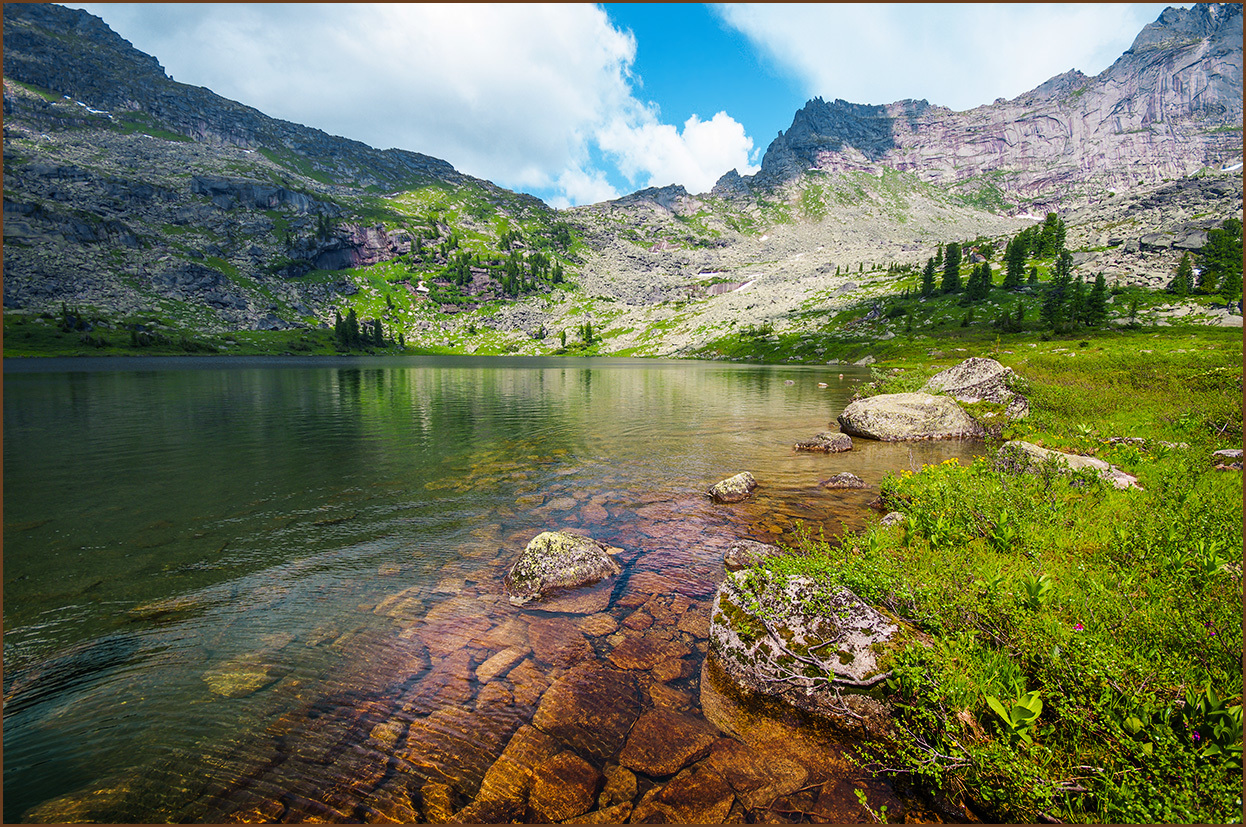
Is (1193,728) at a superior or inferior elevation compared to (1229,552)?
inferior

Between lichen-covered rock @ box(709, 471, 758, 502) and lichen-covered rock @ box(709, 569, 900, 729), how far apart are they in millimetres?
10274

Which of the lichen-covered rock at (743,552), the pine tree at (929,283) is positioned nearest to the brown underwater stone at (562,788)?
the lichen-covered rock at (743,552)

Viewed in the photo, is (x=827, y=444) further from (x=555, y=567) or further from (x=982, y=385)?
(x=555, y=567)

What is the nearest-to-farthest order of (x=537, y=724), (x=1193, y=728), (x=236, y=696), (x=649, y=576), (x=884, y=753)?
(x=1193, y=728)
(x=884, y=753)
(x=537, y=724)
(x=236, y=696)
(x=649, y=576)

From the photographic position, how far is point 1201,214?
164 m

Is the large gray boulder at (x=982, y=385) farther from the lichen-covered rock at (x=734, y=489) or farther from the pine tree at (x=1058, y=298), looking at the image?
the pine tree at (x=1058, y=298)

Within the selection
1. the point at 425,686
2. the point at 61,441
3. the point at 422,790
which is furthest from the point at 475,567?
the point at 61,441

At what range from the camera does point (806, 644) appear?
10273 mm

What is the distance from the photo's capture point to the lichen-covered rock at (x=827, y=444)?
30000mm

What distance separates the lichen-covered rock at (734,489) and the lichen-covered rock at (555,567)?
7.87 meters

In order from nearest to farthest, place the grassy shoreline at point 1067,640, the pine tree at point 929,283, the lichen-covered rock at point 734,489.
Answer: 1. the grassy shoreline at point 1067,640
2. the lichen-covered rock at point 734,489
3. the pine tree at point 929,283

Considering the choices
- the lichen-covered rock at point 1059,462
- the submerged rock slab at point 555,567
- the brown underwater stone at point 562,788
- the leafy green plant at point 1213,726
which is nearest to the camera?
the leafy green plant at point 1213,726

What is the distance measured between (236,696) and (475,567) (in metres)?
6.65

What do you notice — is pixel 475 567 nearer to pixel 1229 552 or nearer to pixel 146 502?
pixel 146 502
